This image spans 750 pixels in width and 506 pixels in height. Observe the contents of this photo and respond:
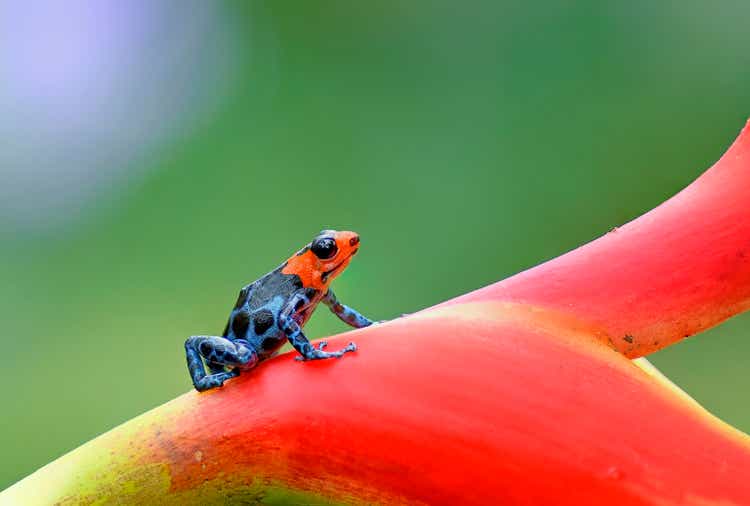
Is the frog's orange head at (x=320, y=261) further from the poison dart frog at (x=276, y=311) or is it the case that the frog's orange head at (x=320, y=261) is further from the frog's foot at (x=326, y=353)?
the frog's foot at (x=326, y=353)

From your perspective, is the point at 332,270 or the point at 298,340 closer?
the point at 298,340

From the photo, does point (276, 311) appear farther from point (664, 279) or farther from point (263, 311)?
point (664, 279)

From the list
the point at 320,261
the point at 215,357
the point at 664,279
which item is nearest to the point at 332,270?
the point at 320,261

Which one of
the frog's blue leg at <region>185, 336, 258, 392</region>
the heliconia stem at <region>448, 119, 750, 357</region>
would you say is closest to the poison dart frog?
the frog's blue leg at <region>185, 336, 258, 392</region>

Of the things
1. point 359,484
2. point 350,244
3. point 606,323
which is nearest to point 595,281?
point 606,323

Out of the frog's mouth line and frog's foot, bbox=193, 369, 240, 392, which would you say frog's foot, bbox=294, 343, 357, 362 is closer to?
frog's foot, bbox=193, 369, 240, 392

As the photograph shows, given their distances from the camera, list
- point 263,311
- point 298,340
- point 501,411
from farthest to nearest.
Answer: point 263,311, point 298,340, point 501,411

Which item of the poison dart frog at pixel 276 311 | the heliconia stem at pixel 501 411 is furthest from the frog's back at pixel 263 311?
the heliconia stem at pixel 501 411
